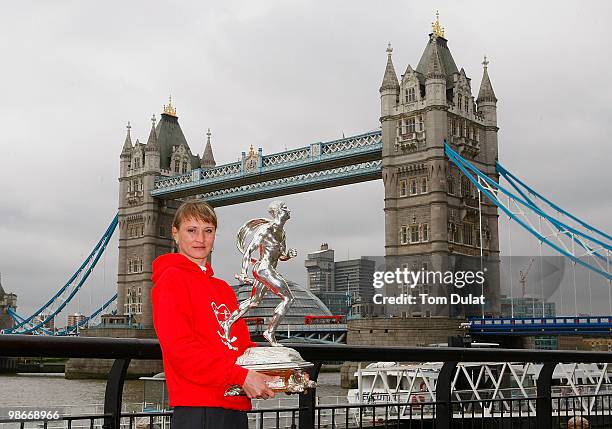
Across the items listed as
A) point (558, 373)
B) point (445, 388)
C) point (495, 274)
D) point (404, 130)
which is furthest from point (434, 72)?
point (445, 388)

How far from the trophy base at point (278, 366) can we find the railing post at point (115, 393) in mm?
599

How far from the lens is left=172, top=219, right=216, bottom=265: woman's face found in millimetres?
2125

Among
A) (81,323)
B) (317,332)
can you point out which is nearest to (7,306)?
(81,323)

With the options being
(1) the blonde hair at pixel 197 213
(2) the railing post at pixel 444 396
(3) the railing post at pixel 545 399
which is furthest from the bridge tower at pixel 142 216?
(1) the blonde hair at pixel 197 213

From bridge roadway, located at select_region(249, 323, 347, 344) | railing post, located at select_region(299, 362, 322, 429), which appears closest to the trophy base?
railing post, located at select_region(299, 362, 322, 429)

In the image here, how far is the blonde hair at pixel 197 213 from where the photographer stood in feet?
7.05

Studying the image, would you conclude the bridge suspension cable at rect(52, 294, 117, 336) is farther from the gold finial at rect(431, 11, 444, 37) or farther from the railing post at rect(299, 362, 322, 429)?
the railing post at rect(299, 362, 322, 429)

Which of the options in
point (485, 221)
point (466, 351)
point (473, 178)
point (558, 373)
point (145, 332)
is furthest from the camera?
point (145, 332)

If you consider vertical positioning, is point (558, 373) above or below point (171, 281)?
below

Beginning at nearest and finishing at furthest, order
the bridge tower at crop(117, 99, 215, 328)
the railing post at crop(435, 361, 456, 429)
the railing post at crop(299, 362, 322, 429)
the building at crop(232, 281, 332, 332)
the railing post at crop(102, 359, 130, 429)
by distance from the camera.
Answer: the railing post at crop(102, 359, 130, 429), the railing post at crop(299, 362, 322, 429), the railing post at crop(435, 361, 456, 429), the bridge tower at crop(117, 99, 215, 328), the building at crop(232, 281, 332, 332)

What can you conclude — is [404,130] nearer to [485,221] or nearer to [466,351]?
[485,221]

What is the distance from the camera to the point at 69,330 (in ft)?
159

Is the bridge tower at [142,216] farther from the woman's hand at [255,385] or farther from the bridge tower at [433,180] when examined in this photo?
the woman's hand at [255,385]

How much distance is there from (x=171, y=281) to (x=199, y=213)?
0.25m
